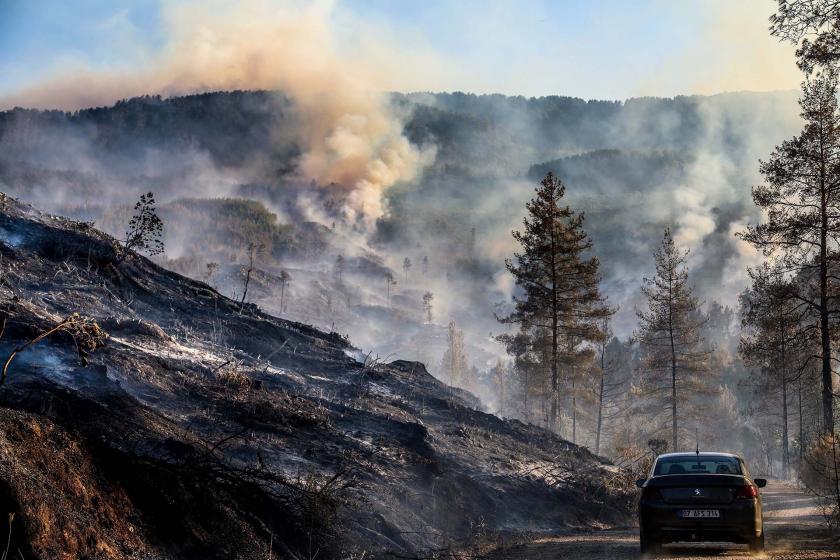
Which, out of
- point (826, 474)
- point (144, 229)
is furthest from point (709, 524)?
point (144, 229)

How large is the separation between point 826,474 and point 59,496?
2069 cm

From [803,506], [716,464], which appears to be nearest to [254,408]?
[716,464]

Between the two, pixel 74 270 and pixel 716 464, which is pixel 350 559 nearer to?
pixel 716 464

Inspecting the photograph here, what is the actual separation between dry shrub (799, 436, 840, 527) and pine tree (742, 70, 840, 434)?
1.06 metres

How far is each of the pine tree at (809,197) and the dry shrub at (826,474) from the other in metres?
1.06

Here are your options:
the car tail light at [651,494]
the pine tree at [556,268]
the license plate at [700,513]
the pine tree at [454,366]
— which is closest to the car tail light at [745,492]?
the license plate at [700,513]

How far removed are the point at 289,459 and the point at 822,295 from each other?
17596mm

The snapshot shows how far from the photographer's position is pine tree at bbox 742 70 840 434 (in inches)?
877

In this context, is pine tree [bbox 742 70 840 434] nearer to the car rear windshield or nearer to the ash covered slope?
the ash covered slope

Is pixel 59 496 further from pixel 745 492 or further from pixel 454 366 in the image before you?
pixel 454 366

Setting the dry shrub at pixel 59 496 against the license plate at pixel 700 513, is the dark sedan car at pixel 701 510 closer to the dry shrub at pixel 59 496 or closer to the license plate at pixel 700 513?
the license plate at pixel 700 513

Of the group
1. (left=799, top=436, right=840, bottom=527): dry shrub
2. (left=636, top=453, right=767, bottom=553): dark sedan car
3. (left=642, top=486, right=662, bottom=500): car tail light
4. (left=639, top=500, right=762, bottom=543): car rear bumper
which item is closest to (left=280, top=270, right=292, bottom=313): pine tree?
(left=799, top=436, right=840, bottom=527): dry shrub

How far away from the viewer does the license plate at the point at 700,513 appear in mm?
11438

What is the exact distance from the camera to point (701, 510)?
452 inches
